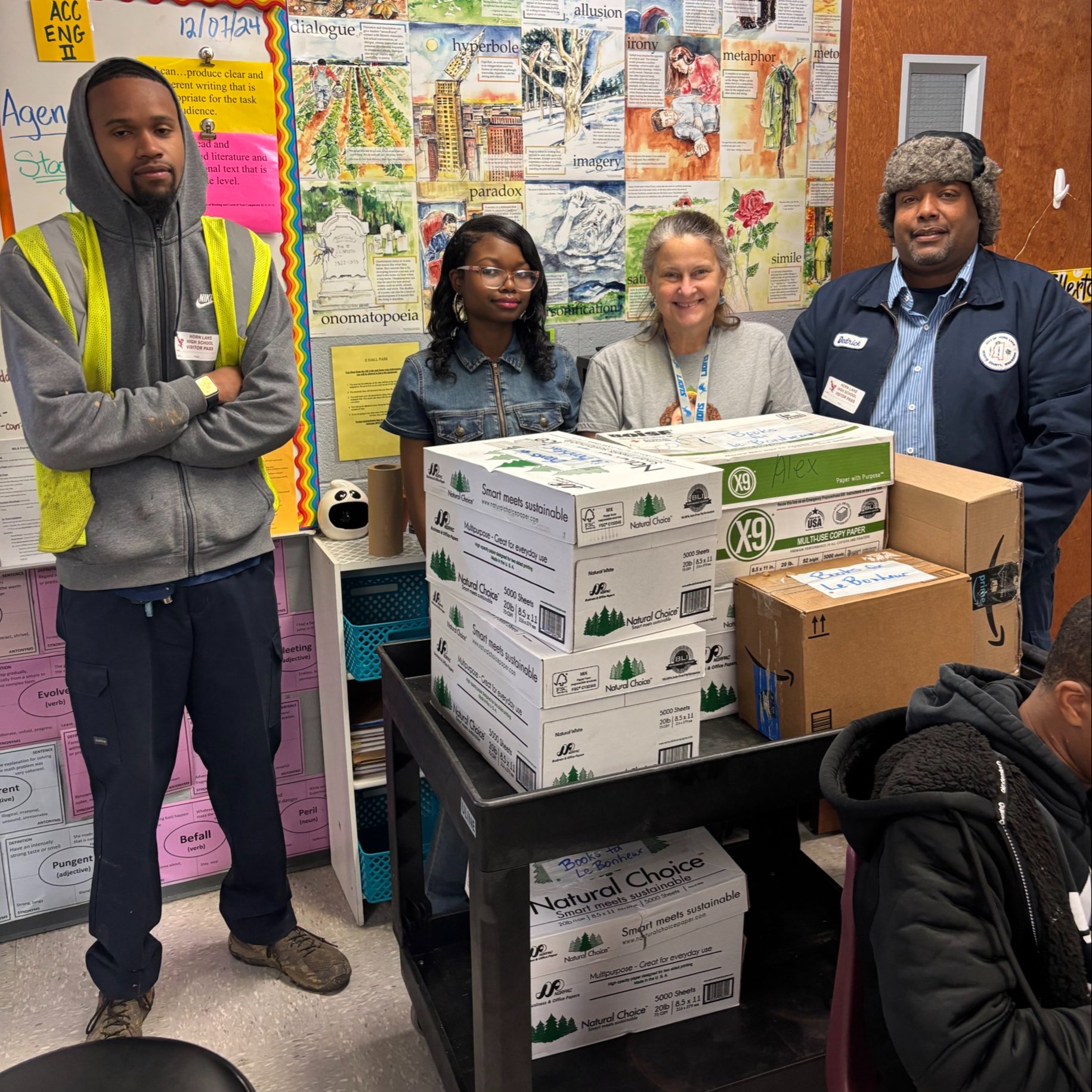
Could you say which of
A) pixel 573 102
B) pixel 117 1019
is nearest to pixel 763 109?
pixel 573 102

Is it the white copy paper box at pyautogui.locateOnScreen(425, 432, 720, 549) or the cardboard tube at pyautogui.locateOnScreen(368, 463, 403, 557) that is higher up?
the white copy paper box at pyautogui.locateOnScreen(425, 432, 720, 549)

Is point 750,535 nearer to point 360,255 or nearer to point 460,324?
point 460,324

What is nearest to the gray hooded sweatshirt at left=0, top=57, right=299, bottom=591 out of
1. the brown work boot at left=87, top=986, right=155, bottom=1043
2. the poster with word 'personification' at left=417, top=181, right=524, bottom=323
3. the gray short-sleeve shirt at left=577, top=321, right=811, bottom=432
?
the poster with word 'personification' at left=417, top=181, right=524, bottom=323

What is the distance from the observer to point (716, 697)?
5.03ft

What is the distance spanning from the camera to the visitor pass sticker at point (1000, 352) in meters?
2.41

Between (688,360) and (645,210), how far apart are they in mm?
602

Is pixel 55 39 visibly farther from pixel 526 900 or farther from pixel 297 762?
pixel 526 900

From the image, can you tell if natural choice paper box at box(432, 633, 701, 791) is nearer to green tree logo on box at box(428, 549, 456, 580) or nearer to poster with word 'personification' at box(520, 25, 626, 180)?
green tree logo on box at box(428, 549, 456, 580)

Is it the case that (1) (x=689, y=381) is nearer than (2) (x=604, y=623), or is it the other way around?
(2) (x=604, y=623)

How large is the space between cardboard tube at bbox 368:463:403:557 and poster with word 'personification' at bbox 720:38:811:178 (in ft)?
4.28

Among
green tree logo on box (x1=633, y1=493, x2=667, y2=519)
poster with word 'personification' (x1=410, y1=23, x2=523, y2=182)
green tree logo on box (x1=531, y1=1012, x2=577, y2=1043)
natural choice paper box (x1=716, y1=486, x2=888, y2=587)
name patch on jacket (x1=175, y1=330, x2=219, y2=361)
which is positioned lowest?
green tree logo on box (x1=531, y1=1012, x2=577, y2=1043)

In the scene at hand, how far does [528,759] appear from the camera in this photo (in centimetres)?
133

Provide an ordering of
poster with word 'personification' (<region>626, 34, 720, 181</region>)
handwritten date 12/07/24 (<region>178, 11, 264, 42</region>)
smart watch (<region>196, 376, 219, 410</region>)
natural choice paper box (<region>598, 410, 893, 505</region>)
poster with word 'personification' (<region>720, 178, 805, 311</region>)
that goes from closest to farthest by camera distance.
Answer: natural choice paper box (<region>598, 410, 893, 505</region>) → smart watch (<region>196, 376, 219, 410</region>) → handwritten date 12/07/24 (<region>178, 11, 264, 42</region>) → poster with word 'personification' (<region>626, 34, 720, 181</region>) → poster with word 'personification' (<region>720, 178, 805, 311</region>)

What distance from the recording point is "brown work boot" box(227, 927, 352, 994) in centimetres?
229
